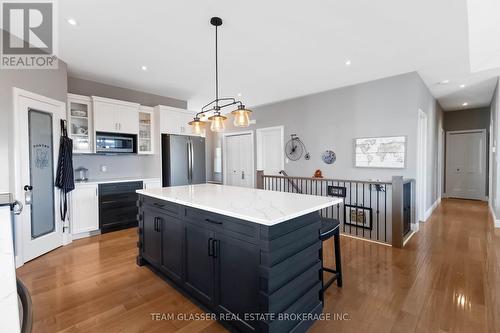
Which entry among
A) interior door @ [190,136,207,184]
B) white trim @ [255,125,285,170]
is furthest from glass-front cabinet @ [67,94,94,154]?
white trim @ [255,125,285,170]

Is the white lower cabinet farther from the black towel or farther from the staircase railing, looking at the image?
the staircase railing

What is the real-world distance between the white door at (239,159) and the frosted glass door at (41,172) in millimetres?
4212

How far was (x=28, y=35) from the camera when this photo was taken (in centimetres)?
281

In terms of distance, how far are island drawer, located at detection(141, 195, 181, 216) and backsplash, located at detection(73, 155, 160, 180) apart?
215 cm

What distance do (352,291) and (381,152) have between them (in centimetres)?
272

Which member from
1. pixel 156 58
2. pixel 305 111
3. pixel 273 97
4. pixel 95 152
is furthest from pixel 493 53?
pixel 95 152

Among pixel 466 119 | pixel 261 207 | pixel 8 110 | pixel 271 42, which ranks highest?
pixel 271 42

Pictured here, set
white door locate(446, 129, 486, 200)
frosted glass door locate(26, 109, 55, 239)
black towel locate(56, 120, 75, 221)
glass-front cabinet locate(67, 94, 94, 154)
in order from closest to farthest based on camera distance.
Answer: frosted glass door locate(26, 109, 55, 239) → black towel locate(56, 120, 75, 221) → glass-front cabinet locate(67, 94, 94, 154) → white door locate(446, 129, 486, 200)

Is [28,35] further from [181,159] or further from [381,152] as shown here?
[381,152]

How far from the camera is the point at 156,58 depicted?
3.35 metres

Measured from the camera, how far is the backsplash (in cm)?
422

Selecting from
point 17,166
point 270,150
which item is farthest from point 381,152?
point 17,166

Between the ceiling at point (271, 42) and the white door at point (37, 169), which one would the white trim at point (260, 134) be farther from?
the white door at point (37, 169)

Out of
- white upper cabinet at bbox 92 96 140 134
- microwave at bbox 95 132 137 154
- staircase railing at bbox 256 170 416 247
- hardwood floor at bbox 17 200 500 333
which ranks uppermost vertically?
white upper cabinet at bbox 92 96 140 134
